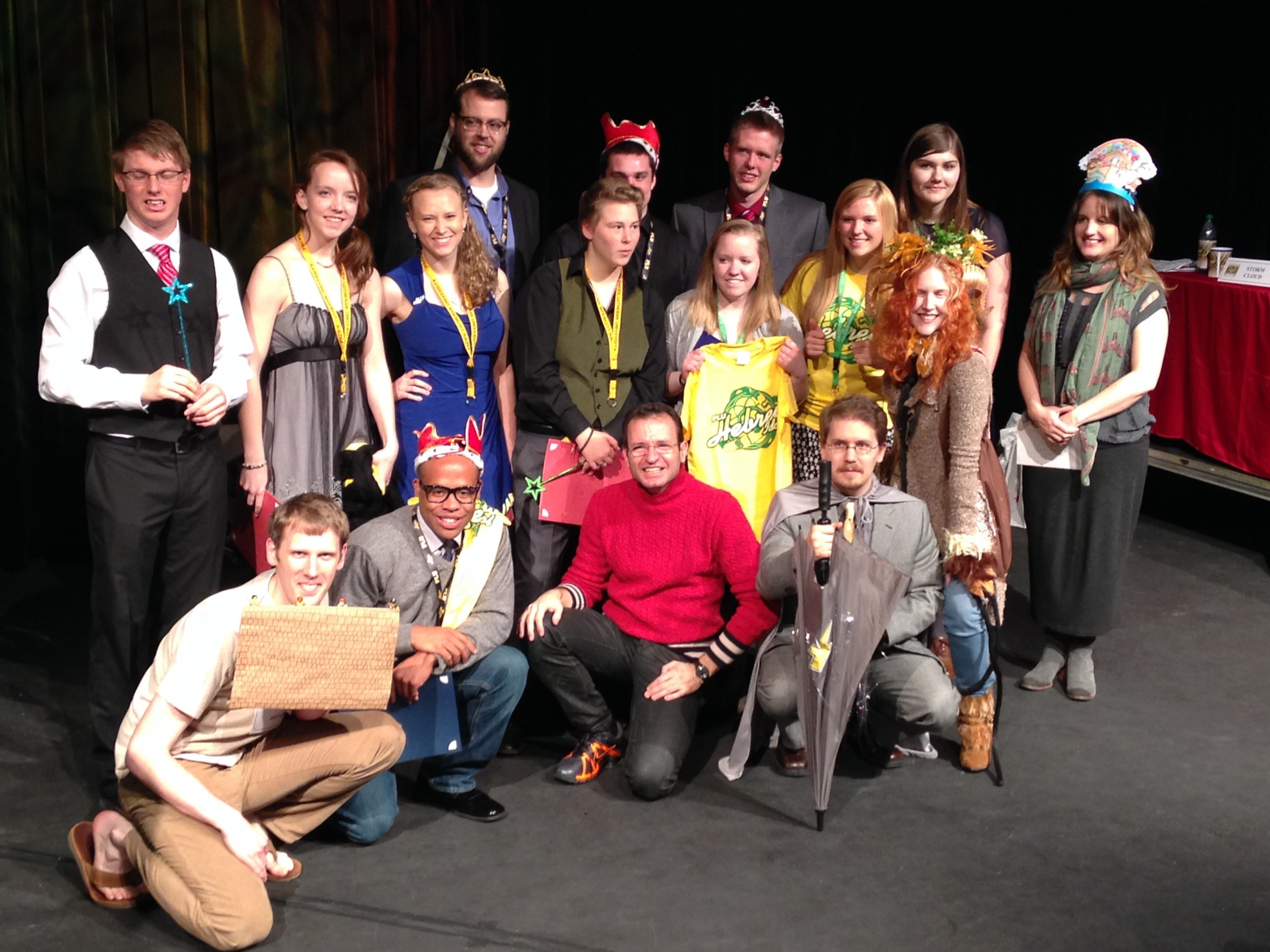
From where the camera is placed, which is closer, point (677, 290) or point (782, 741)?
point (782, 741)

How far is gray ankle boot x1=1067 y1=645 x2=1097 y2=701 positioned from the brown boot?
0.64m

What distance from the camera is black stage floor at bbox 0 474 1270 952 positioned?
2.96 m

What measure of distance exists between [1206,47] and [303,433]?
15.8ft

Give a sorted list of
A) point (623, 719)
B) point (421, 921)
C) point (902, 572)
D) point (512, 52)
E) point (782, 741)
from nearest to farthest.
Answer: point (421, 921), point (902, 572), point (782, 741), point (623, 719), point (512, 52)

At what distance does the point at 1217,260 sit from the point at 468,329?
10.5 ft

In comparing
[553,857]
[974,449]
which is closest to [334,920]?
[553,857]

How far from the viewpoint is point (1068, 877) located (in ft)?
10.4

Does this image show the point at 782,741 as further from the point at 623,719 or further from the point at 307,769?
the point at 307,769

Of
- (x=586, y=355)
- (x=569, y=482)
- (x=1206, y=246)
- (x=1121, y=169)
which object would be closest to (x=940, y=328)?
(x=1121, y=169)

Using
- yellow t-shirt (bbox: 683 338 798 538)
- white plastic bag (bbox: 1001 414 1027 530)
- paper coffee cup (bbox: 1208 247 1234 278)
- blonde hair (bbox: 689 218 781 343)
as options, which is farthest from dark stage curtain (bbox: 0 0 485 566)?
paper coffee cup (bbox: 1208 247 1234 278)

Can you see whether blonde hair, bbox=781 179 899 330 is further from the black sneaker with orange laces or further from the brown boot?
the black sneaker with orange laces

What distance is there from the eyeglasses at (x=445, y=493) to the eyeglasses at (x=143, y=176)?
3.19ft

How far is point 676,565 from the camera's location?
374 centimetres

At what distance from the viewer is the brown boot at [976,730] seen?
3699 millimetres
